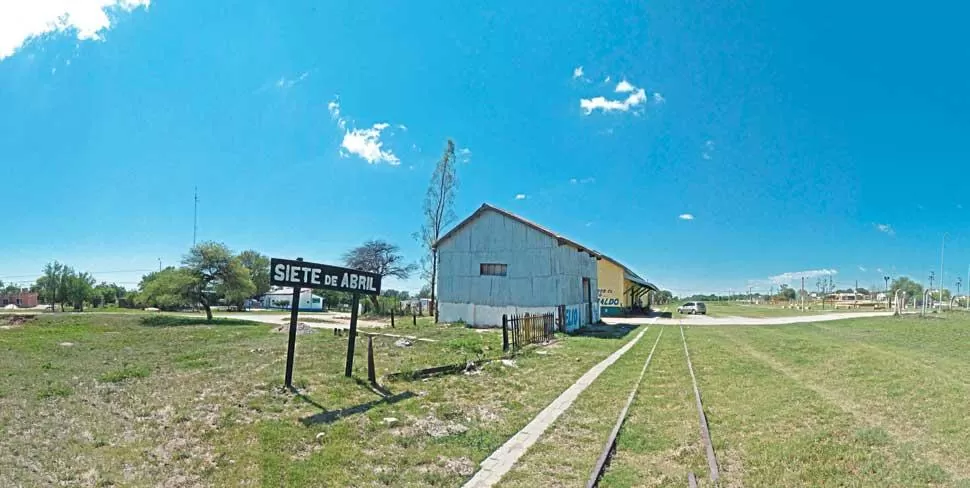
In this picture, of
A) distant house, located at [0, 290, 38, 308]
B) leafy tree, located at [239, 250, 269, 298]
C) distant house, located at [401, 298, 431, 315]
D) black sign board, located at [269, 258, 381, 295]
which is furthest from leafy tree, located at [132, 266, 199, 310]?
distant house, located at [0, 290, 38, 308]

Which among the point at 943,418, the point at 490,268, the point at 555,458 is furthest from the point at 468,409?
the point at 490,268

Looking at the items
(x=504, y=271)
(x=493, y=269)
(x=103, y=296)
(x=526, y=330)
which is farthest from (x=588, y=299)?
(x=103, y=296)

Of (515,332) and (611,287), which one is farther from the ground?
(611,287)

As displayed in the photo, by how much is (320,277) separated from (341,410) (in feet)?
10.6

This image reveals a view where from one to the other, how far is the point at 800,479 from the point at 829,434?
219 centimetres

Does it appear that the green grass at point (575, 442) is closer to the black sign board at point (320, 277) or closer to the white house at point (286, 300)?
the black sign board at point (320, 277)

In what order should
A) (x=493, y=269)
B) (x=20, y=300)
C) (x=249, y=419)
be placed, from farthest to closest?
(x=20, y=300) < (x=493, y=269) < (x=249, y=419)

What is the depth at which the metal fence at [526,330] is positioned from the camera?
17.8m

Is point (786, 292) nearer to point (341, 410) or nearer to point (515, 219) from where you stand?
point (515, 219)

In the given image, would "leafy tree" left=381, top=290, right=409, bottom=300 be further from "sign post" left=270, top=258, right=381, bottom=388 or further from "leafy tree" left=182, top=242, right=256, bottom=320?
"sign post" left=270, top=258, right=381, bottom=388

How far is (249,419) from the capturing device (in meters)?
7.30

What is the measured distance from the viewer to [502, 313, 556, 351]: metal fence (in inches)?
700

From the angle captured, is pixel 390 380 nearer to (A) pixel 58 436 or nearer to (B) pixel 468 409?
(B) pixel 468 409

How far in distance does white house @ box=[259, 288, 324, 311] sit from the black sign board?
61.8 m
